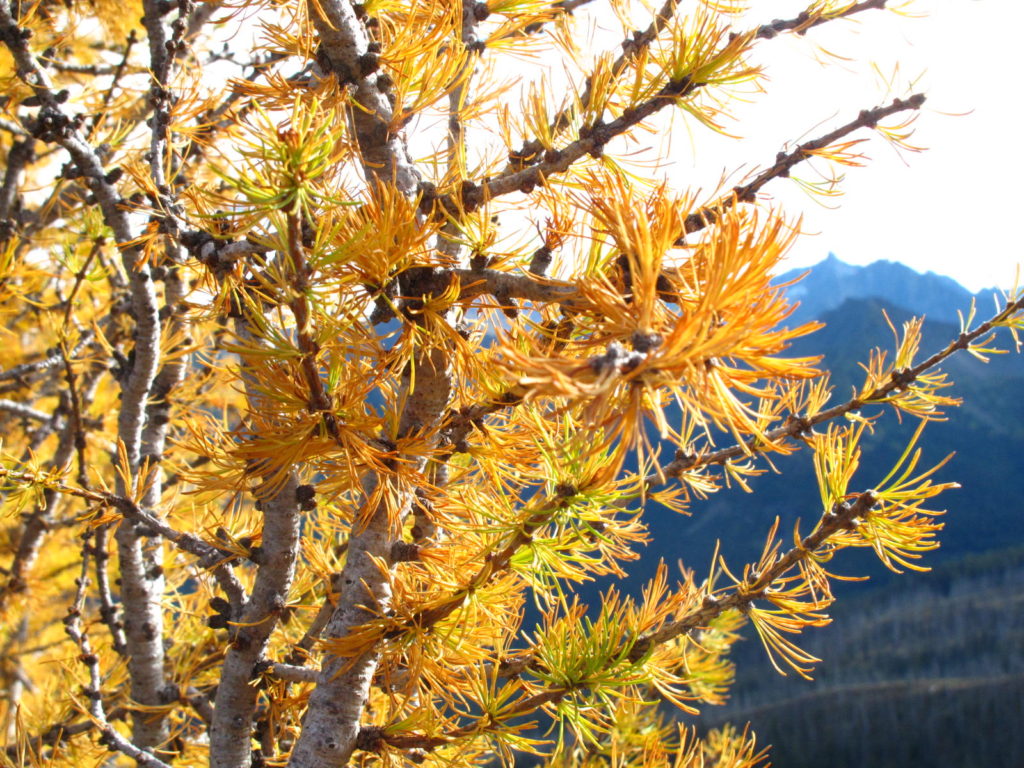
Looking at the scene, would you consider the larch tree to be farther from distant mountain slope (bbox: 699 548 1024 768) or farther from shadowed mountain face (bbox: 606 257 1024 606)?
shadowed mountain face (bbox: 606 257 1024 606)

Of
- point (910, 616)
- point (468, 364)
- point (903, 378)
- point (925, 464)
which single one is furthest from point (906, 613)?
point (468, 364)

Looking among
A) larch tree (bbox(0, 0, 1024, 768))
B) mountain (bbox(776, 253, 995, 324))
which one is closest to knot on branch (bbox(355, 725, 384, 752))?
larch tree (bbox(0, 0, 1024, 768))

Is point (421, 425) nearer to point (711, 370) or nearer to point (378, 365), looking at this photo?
point (378, 365)

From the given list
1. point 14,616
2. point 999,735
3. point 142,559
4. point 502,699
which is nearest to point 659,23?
point 502,699

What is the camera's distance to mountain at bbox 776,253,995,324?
83.7 feet

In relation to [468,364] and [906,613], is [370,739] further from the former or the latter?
[906,613]

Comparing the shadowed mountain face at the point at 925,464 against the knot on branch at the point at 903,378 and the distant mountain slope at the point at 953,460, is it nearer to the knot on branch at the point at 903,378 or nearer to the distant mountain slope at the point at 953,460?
the distant mountain slope at the point at 953,460

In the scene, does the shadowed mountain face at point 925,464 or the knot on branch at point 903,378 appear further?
the shadowed mountain face at point 925,464

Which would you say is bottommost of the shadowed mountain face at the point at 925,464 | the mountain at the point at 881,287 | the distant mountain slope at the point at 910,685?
the distant mountain slope at the point at 910,685

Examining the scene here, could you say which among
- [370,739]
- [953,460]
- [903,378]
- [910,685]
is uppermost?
[903,378]

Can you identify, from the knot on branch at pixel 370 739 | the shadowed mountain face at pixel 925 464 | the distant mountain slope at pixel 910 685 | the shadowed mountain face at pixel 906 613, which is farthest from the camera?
the shadowed mountain face at pixel 925 464

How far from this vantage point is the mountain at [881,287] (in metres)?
25.5

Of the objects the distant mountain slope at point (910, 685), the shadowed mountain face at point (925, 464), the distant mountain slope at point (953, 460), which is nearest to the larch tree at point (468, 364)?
the distant mountain slope at point (910, 685)

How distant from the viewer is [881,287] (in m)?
27.4
